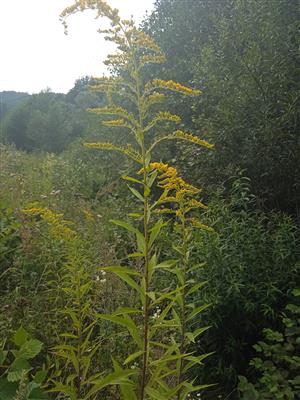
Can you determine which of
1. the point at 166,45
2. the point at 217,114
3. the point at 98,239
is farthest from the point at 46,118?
the point at 98,239

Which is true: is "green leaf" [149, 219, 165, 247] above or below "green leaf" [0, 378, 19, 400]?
above

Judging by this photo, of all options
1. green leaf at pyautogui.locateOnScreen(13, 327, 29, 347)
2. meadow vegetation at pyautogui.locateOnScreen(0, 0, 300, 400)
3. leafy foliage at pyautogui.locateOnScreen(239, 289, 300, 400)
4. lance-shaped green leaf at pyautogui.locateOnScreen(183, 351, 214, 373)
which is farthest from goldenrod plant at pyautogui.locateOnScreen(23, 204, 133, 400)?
leafy foliage at pyautogui.locateOnScreen(239, 289, 300, 400)

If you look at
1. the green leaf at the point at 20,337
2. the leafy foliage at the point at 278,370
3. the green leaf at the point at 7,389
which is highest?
the green leaf at the point at 20,337

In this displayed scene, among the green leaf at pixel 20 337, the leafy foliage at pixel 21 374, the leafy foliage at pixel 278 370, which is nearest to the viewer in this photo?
the leafy foliage at pixel 21 374

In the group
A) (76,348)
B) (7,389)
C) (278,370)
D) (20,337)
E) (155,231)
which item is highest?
(155,231)

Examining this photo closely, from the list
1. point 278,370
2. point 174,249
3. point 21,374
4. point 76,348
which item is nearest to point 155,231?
point 21,374

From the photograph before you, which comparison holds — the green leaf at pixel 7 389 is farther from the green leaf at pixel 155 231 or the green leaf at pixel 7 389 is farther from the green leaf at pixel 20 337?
the green leaf at pixel 155 231

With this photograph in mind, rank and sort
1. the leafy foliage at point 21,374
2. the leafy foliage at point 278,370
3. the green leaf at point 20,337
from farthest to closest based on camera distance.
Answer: the leafy foliage at point 278,370
the green leaf at point 20,337
the leafy foliage at point 21,374

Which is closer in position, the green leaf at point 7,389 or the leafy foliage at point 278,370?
the green leaf at point 7,389

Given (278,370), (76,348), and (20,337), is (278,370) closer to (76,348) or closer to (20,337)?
(76,348)

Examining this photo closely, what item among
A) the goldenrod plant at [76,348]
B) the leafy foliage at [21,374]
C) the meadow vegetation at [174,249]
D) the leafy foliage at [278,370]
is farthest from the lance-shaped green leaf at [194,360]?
the leafy foliage at [278,370]

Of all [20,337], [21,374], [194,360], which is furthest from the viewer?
[20,337]

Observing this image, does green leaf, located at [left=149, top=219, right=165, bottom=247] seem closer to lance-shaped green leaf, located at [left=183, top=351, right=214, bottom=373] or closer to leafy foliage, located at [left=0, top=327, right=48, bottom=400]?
lance-shaped green leaf, located at [left=183, top=351, right=214, bottom=373]

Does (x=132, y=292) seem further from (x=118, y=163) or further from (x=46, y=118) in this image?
(x=46, y=118)
